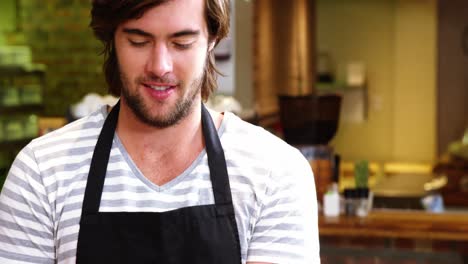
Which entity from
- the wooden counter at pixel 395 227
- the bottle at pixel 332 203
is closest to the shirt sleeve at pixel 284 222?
the wooden counter at pixel 395 227

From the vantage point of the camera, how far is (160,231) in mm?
1648

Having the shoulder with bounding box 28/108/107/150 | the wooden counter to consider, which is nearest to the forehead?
the shoulder with bounding box 28/108/107/150

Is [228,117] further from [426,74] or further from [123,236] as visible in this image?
[426,74]

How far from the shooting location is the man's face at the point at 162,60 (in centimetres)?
154

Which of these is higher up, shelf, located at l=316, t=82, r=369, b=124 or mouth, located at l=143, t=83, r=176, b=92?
mouth, located at l=143, t=83, r=176, b=92

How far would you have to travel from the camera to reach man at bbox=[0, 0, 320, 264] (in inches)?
64.1

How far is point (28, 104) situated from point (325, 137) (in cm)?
212

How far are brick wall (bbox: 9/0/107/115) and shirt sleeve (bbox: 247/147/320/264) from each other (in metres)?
4.51

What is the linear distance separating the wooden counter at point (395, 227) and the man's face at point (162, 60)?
8.79ft

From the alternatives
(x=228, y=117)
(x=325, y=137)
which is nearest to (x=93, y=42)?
(x=325, y=137)

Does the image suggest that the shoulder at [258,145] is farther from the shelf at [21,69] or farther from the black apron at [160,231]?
the shelf at [21,69]

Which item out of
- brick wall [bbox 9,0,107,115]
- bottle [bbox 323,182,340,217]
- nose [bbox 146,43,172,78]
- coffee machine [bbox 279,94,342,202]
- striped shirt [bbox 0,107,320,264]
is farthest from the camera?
brick wall [bbox 9,0,107,115]

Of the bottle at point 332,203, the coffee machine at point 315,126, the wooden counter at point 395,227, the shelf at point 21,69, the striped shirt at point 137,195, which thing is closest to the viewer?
the striped shirt at point 137,195

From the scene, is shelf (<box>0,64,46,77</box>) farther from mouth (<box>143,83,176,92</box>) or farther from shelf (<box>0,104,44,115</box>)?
mouth (<box>143,83,176,92</box>)
